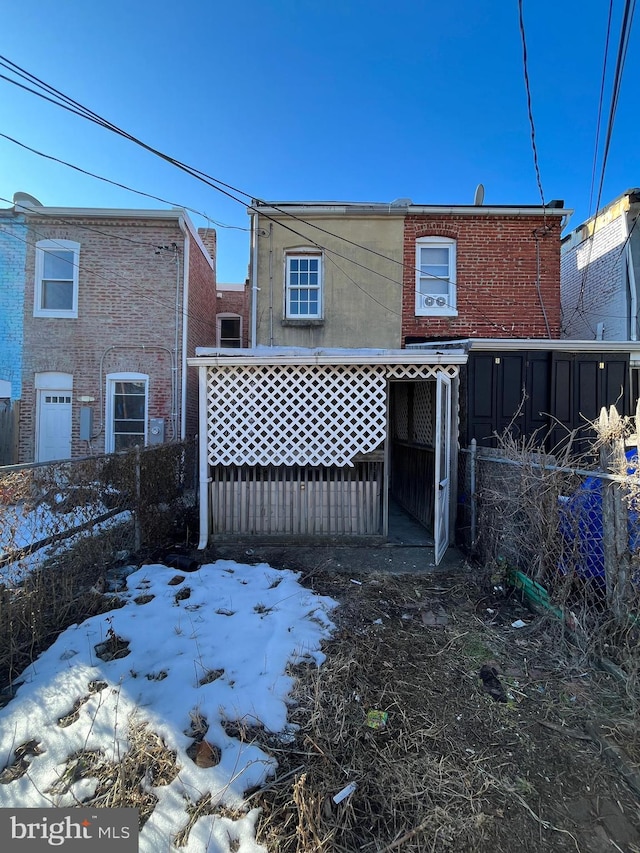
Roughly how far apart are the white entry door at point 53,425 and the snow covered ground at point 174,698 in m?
6.90

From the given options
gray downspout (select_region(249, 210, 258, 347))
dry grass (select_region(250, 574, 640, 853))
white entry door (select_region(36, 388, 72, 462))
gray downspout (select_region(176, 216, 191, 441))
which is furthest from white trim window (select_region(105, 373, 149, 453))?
dry grass (select_region(250, 574, 640, 853))

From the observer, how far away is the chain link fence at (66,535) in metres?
3.13

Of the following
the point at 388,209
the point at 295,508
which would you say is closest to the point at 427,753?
the point at 295,508

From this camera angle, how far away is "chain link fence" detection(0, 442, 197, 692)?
3135 millimetres

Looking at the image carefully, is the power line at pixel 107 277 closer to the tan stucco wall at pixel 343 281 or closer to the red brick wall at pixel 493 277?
the tan stucco wall at pixel 343 281

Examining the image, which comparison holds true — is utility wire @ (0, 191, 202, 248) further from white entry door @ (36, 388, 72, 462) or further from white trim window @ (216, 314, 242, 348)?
white trim window @ (216, 314, 242, 348)

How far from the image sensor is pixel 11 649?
296cm

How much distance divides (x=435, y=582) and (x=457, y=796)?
2.76m

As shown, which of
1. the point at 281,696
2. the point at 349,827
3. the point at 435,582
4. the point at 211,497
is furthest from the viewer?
the point at 211,497

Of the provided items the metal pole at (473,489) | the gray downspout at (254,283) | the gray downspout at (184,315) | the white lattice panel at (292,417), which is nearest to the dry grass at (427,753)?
the metal pole at (473,489)

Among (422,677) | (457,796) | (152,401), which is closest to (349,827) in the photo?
(457,796)

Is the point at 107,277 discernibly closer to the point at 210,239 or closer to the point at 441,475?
the point at 210,239

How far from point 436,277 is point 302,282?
3.04m

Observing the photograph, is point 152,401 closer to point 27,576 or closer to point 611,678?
point 27,576
